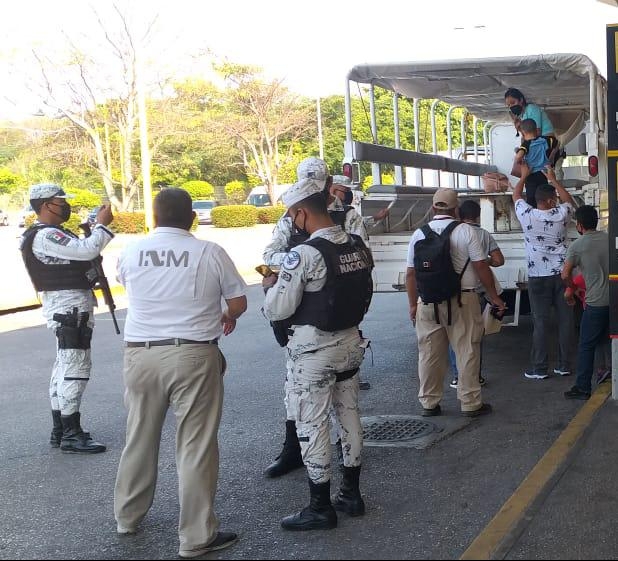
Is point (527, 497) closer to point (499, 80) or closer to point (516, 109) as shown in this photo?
Result: point (516, 109)

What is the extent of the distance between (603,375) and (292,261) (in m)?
4.23

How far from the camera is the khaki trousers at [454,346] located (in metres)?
6.24

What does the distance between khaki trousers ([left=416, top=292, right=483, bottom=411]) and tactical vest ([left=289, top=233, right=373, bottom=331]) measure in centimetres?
207

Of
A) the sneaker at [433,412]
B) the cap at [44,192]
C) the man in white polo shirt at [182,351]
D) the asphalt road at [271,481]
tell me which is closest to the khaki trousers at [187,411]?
the man in white polo shirt at [182,351]

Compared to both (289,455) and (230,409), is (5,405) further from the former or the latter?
(289,455)

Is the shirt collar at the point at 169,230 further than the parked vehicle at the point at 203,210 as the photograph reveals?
No

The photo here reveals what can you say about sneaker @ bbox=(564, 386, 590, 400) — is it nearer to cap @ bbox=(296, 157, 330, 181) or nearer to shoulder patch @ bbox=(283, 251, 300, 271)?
cap @ bbox=(296, 157, 330, 181)

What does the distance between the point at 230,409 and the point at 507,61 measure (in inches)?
177

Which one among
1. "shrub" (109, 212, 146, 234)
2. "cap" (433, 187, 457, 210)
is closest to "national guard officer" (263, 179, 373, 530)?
"cap" (433, 187, 457, 210)

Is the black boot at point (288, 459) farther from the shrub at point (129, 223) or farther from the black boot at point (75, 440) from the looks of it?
the shrub at point (129, 223)

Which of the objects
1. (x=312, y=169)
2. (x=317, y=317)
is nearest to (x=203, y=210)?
(x=312, y=169)

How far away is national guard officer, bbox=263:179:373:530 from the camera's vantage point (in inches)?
163

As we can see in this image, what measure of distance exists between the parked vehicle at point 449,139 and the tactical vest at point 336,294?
382 centimetres

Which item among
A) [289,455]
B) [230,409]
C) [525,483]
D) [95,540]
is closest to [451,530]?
[525,483]
